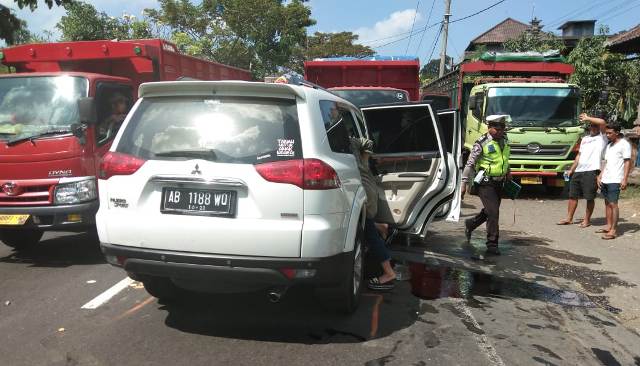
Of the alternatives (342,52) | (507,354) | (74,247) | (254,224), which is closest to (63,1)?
(74,247)

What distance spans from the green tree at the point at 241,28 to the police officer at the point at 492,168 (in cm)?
2113

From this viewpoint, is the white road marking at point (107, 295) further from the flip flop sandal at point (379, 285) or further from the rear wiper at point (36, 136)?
the flip flop sandal at point (379, 285)

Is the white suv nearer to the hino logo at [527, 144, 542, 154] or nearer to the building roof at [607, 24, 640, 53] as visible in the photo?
the hino logo at [527, 144, 542, 154]

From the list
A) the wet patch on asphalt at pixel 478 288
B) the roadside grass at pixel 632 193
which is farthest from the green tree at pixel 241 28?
the wet patch on asphalt at pixel 478 288

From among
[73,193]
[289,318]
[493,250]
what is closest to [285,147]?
[289,318]

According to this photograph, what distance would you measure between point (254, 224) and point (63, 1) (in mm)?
6655

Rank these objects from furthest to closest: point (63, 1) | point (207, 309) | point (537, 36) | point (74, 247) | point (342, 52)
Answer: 1. point (342, 52)
2. point (537, 36)
3. point (63, 1)
4. point (74, 247)
5. point (207, 309)

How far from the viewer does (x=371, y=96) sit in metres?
10.7

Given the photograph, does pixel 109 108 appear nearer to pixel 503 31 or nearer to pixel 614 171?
pixel 614 171

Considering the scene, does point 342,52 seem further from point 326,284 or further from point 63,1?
point 326,284

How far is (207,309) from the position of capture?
177 inches

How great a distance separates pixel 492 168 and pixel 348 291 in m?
3.33

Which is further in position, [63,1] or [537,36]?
[537,36]

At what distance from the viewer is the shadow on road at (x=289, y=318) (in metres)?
4.01
